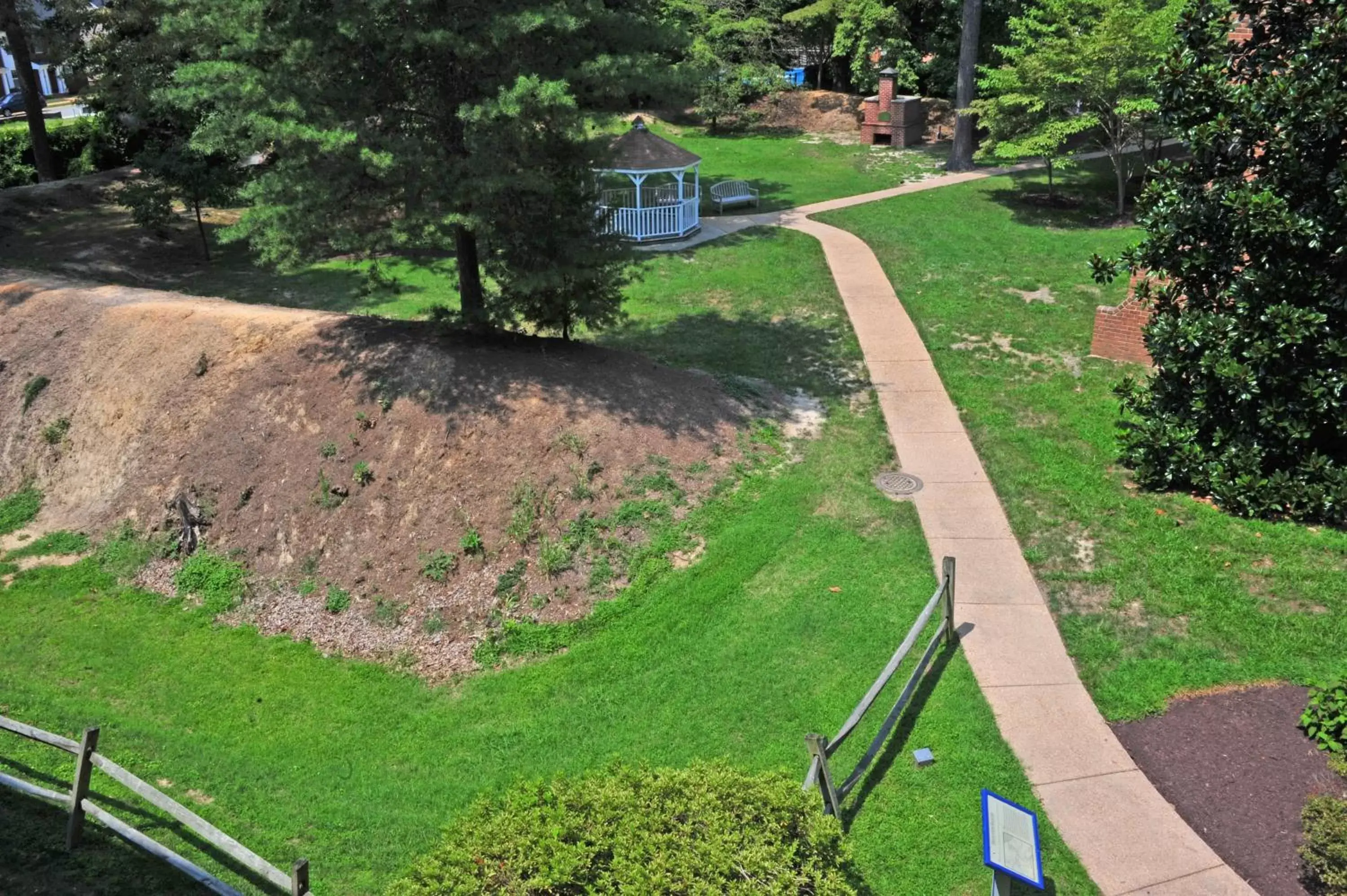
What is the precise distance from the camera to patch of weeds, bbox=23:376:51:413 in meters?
13.7

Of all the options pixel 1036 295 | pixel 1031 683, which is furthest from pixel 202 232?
pixel 1031 683

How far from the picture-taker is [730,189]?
26.7 metres

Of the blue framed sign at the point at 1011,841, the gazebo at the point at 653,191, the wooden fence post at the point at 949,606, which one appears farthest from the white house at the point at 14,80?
the blue framed sign at the point at 1011,841

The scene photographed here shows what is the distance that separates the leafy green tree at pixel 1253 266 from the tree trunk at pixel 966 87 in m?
17.7

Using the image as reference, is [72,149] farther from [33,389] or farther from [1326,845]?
[1326,845]

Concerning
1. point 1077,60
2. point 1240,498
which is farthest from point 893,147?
point 1240,498

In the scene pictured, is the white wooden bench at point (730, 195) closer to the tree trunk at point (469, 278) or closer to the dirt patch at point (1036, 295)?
the dirt patch at point (1036, 295)

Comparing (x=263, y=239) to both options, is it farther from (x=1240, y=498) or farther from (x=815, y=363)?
(x=1240, y=498)

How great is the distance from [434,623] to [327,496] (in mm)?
2399

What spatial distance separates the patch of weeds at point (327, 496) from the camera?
11141mm

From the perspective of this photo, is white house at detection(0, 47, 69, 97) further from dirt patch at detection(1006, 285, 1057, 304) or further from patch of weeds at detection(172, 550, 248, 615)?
dirt patch at detection(1006, 285, 1057, 304)

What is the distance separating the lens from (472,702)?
8867 millimetres

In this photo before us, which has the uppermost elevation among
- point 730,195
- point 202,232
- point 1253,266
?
point 1253,266

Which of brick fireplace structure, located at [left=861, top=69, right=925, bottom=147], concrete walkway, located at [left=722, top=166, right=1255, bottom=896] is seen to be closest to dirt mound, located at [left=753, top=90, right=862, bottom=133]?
brick fireplace structure, located at [left=861, top=69, right=925, bottom=147]
